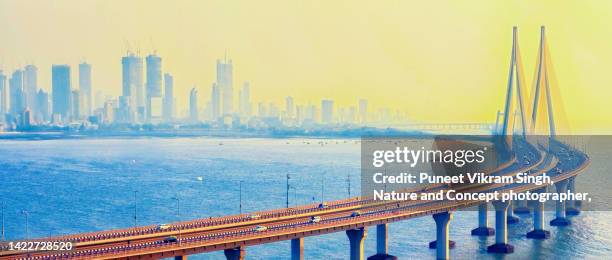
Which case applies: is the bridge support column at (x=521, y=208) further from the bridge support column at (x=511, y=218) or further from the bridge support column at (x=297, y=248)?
the bridge support column at (x=297, y=248)

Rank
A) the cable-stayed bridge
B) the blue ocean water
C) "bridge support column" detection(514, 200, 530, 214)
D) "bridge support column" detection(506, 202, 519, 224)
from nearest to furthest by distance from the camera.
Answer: the cable-stayed bridge
the blue ocean water
"bridge support column" detection(506, 202, 519, 224)
"bridge support column" detection(514, 200, 530, 214)

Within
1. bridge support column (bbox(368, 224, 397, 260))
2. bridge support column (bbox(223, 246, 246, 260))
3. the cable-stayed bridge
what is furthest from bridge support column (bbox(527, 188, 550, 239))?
bridge support column (bbox(223, 246, 246, 260))

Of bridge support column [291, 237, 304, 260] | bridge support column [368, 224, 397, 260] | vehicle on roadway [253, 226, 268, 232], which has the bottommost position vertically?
bridge support column [368, 224, 397, 260]

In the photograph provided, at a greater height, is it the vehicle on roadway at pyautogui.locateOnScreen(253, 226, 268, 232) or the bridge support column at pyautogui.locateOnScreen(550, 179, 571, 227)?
the vehicle on roadway at pyautogui.locateOnScreen(253, 226, 268, 232)

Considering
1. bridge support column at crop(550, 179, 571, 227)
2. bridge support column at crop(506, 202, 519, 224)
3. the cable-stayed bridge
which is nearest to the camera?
the cable-stayed bridge

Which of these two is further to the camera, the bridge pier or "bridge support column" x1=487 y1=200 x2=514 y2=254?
"bridge support column" x1=487 y1=200 x2=514 y2=254

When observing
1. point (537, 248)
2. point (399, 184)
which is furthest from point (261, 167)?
point (537, 248)

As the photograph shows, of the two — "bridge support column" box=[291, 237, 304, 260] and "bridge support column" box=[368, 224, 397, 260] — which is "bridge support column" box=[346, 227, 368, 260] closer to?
"bridge support column" box=[291, 237, 304, 260]
